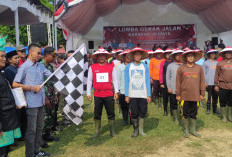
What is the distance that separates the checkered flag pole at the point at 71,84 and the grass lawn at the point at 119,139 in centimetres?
72

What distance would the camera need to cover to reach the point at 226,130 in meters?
5.61

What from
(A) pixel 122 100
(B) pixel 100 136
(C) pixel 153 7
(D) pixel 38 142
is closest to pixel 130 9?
(C) pixel 153 7

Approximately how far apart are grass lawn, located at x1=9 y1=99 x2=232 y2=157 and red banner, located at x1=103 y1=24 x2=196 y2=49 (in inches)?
539

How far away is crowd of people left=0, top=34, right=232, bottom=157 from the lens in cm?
359

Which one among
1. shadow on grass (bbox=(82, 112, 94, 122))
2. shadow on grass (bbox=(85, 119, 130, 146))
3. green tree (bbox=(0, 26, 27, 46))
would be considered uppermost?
green tree (bbox=(0, 26, 27, 46))

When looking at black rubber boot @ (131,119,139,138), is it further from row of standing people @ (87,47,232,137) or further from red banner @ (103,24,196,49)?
red banner @ (103,24,196,49)

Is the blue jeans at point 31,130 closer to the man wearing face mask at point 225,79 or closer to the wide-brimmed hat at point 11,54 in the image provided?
the wide-brimmed hat at point 11,54

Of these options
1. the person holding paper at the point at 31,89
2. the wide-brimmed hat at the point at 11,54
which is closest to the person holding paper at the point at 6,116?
the person holding paper at the point at 31,89

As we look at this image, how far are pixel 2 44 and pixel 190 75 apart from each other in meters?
3.87

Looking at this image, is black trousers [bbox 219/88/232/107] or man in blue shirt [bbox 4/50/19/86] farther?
black trousers [bbox 219/88/232/107]

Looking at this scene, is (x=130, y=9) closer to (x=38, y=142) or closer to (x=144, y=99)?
(x=144, y=99)

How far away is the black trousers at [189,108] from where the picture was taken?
5215mm

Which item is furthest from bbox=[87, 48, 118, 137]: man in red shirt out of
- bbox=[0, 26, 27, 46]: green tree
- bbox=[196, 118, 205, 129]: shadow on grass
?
bbox=[0, 26, 27, 46]: green tree

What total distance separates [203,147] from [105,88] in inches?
95.1
